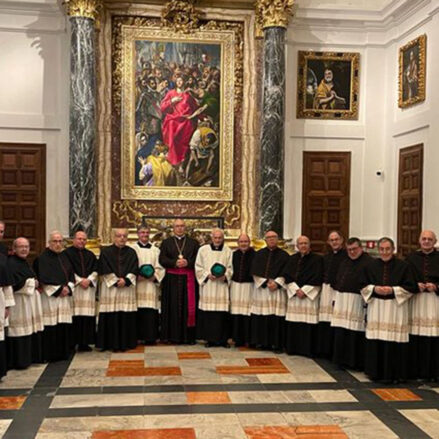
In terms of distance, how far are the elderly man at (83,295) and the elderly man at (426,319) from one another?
4.17 metres

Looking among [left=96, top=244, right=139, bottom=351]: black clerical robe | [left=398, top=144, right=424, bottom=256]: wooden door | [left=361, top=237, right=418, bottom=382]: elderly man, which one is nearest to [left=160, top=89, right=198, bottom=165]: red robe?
[left=96, top=244, right=139, bottom=351]: black clerical robe

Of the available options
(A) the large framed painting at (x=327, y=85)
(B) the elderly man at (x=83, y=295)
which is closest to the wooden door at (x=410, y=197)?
(A) the large framed painting at (x=327, y=85)

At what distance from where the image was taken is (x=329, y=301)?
8266 millimetres

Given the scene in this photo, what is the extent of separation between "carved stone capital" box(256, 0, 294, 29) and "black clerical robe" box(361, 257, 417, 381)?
6041 millimetres

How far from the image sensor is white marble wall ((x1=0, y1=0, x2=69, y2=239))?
1167cm

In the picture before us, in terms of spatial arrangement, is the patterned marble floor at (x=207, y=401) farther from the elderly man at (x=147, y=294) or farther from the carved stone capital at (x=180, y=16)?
the carved stone capital at (x=180, y=16)

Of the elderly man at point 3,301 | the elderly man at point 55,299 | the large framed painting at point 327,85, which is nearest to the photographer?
the elderly man at point 3,301

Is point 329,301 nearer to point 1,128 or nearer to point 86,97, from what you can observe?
point 86,97

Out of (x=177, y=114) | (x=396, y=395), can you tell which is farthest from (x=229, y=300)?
(x=177, y=114)

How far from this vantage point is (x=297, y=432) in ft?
18.3

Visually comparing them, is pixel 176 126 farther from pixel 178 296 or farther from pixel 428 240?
pixel 428 240

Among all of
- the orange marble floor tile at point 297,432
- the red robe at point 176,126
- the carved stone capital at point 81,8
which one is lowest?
the orange marble floor tile at point 297,432

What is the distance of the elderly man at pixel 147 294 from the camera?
8.80m

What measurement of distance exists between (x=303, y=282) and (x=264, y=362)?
119 cm
